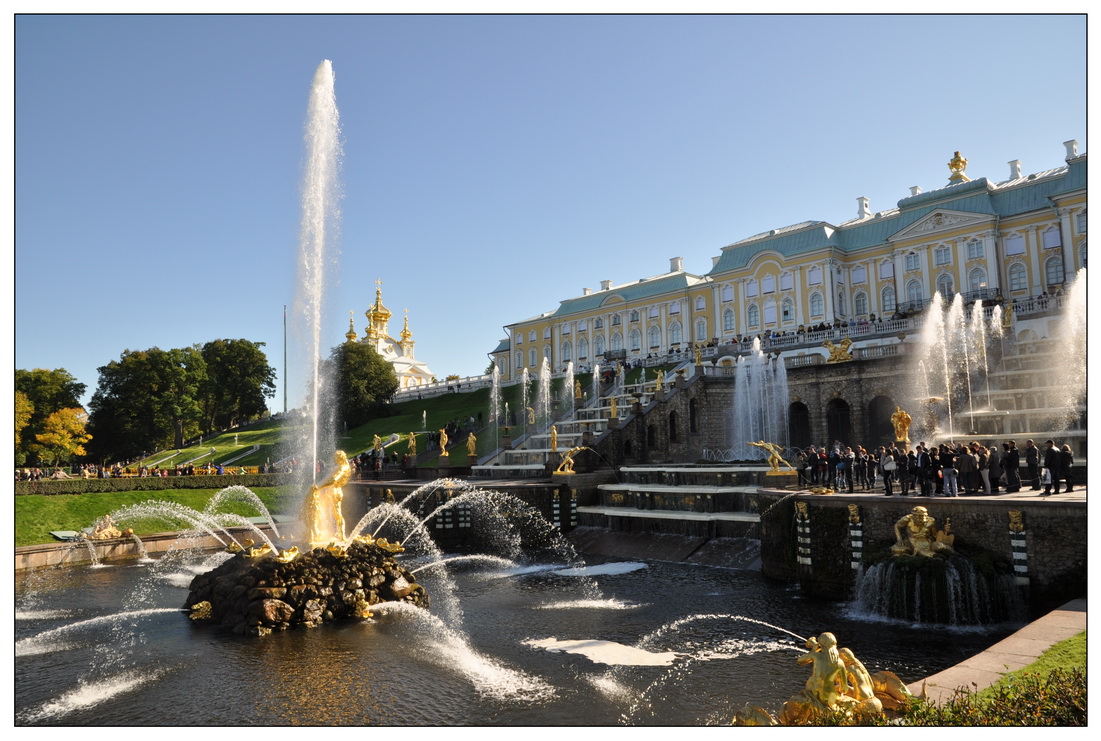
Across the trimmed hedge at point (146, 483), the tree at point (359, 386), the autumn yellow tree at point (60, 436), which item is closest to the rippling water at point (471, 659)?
the trimmed hedge at point (146, 483)

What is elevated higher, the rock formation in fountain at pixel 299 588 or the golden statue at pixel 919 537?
the golden statue at pixel 919 537

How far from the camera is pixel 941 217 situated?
175 ft

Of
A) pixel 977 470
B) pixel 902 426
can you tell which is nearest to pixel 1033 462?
pixel 977 470

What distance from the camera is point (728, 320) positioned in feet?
216

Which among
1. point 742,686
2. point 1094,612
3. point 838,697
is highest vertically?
point 1094,612

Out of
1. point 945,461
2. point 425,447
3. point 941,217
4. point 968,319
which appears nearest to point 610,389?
point 425,447

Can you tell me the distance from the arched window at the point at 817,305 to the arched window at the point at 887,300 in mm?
4320

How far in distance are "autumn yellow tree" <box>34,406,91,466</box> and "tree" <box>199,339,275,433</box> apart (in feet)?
64.6

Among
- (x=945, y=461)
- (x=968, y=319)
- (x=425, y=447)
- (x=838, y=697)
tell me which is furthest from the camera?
(x=425, y=447)

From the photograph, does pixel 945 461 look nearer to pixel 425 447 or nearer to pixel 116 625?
pixel 116 625

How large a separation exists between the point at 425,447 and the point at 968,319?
3524 centimetres

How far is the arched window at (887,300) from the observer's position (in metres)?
56.7

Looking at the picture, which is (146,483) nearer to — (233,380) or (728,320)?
(233,380)

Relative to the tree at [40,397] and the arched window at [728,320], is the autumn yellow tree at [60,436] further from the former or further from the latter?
the arched window at [728,320]
